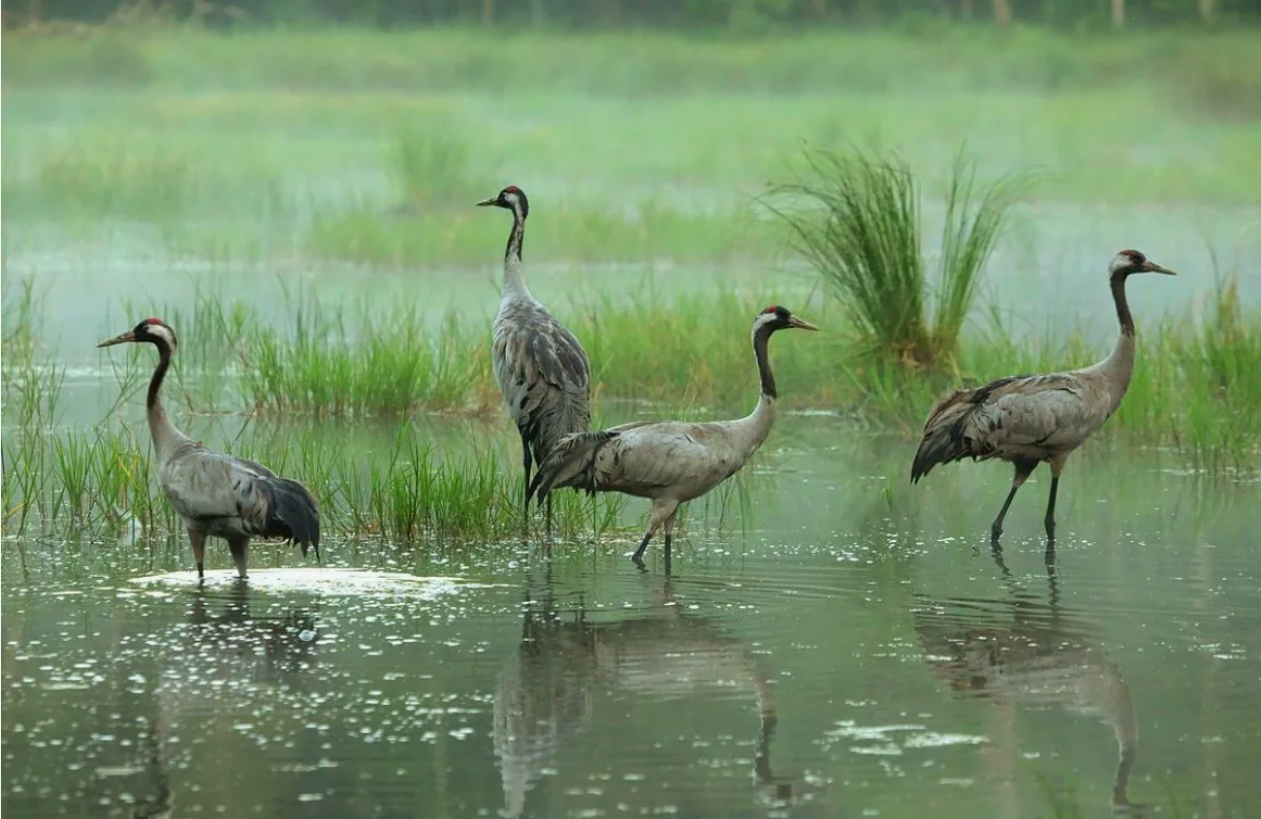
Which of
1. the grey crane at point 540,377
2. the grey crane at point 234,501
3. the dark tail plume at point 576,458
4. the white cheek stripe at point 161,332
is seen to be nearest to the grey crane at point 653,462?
the dark tail plume at point 576,458

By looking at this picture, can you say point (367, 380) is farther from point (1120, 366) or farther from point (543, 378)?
point (1120, 366)

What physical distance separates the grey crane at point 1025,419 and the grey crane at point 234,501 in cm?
288

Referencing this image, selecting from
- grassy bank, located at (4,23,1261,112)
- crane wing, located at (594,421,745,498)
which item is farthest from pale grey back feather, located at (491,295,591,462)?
grassy bank, located at (4,23,1261,112)

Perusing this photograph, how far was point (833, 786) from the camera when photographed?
21.5ft

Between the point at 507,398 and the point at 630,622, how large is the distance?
2.59 m

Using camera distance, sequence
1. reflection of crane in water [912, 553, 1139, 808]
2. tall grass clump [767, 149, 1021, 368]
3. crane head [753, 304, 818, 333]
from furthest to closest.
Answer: tall grass clump [767, 149, 1021, 368] → crane head [753, 304, 818, 333] → reflection of crane in water [912, 553, 1139, 808]

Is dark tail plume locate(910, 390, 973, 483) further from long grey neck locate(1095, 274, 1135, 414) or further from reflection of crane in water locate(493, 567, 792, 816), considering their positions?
reflection of crane in water locate(493, 567, 792, 816)

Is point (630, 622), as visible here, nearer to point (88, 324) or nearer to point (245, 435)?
point (245, 435)

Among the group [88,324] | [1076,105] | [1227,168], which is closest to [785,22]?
[1076,105]

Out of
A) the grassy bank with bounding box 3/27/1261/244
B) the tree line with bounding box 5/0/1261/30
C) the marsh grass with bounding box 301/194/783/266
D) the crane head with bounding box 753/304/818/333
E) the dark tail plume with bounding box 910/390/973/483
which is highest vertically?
the tree line with bounding box 5/0/1261/30

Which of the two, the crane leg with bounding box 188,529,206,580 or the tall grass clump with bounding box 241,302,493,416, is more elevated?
the tall grass clump with bounding box 241,302,493,416

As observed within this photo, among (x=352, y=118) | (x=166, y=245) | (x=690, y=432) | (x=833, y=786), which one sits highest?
(x=352, y=118)

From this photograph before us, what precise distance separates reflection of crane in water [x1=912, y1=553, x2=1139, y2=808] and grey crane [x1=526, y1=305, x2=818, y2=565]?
1113 mm

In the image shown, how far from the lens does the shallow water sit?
6551mm
